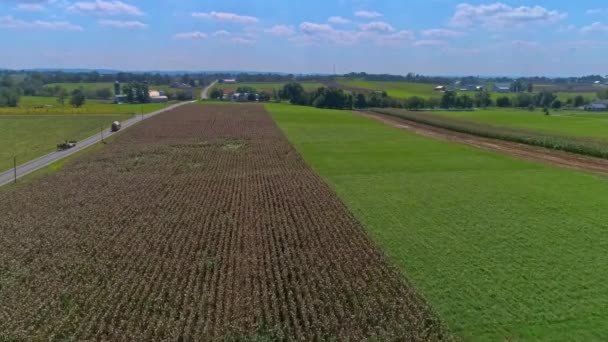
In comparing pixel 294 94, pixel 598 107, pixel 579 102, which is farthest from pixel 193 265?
pixel 579 102

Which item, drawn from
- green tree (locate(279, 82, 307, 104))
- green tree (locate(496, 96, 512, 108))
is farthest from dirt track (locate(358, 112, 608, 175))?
green tree (locate(496, 96, 512, 108))

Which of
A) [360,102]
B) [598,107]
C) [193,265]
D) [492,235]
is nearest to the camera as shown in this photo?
[193,265]

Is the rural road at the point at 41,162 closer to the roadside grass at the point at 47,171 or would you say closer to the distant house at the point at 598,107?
the roadside grass at the point at 47,171

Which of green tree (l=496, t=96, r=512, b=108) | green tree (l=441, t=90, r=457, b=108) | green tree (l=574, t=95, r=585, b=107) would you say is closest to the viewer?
green tree (l=441, t=90, r=457, b=108)

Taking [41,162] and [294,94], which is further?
[294,94]

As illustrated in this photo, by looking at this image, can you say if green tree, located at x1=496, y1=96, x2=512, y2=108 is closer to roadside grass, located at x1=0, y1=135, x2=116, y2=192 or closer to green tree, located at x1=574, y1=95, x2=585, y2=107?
green tree, located at x1=574, y1=95, x2=585, y2=107

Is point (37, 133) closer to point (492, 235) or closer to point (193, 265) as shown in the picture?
point (193, 265)
